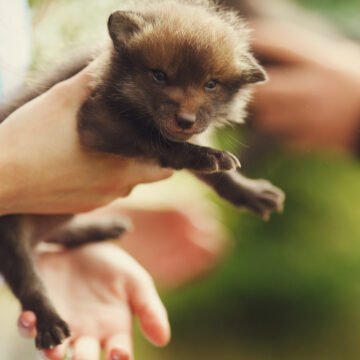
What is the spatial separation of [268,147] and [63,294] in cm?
57

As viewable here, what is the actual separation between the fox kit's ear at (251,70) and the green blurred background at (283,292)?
2.23ft

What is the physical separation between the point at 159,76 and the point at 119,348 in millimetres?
476

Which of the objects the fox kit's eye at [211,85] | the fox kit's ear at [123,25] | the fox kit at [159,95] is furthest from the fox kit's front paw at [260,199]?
the fox kit's ear at [123,25]

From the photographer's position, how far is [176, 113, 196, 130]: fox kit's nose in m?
0.91

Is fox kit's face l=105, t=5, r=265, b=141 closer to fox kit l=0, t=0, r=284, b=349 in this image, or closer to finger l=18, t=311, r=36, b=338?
fox kit l=0, t=0, r=284, b=349

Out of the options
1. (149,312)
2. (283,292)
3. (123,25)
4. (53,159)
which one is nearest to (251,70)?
(123,25)

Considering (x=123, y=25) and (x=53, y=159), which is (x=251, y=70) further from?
(x=53, y=159)

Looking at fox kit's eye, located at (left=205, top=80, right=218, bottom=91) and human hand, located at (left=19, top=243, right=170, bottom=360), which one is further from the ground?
fox kit's eye, located at (left=205, top=80, right=218, bottom=91)

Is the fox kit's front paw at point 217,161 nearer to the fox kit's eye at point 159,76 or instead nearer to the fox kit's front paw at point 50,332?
the fox kit's eye at point 159,76

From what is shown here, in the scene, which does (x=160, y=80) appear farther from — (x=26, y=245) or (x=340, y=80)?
(x=340, y=80)

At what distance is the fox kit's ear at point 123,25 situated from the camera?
0.98m

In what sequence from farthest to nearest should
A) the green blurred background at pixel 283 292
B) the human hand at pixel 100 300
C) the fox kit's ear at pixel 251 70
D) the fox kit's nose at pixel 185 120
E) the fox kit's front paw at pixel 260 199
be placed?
the green blurred background at pixel 283 292
the fox kit's front paw at pixel 260 199
the human hand at pixel 100 300
the fox kit's ear at pixel 251 70
the fox kit's nose at pixel 185 120

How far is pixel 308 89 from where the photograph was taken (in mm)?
1370

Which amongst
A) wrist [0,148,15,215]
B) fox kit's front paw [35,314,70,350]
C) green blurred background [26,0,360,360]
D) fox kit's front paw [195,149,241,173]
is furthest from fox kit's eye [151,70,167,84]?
green blurred background [26,0,360,360]
